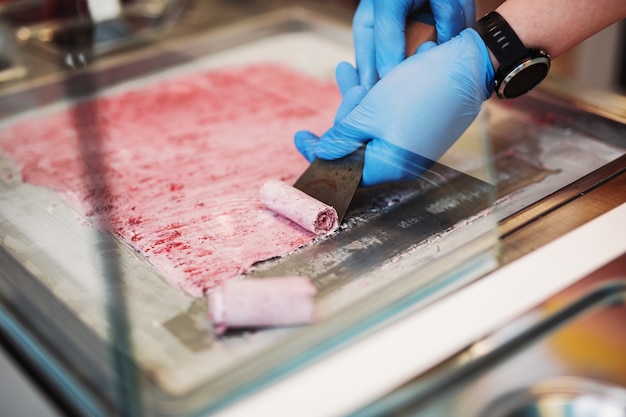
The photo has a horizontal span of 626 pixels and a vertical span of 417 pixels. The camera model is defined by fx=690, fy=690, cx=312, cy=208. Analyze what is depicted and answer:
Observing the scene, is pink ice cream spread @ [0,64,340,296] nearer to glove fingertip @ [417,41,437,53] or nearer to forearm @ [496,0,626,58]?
glove fingertip @ [417,41,437,53]

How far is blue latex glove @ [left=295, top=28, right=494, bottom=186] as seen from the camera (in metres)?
Result: 1.43

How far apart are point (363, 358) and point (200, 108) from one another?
1.16 metres

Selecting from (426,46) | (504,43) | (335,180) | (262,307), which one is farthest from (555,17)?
(262,307)

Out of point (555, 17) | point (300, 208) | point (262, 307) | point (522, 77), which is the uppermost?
point (555, 17)

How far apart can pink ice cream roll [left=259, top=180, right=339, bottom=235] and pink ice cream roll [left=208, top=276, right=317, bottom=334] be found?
0.91ft

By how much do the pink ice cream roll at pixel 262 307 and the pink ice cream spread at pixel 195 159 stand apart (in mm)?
147

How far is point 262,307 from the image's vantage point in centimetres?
107

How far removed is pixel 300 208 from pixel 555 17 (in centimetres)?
67

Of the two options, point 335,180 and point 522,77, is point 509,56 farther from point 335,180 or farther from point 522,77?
point 335,180

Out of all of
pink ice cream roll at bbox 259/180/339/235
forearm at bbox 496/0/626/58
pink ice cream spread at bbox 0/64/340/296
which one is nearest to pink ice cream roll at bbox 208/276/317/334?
pink ice cream spread at bbox 0/64/340/296

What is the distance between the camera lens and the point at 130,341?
102 cm

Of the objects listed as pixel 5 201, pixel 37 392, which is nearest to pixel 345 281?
pixel 37 392

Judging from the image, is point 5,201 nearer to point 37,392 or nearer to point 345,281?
point 37,392

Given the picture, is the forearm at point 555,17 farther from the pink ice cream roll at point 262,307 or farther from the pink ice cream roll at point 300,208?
the pink ice cream roll at point 262,307
